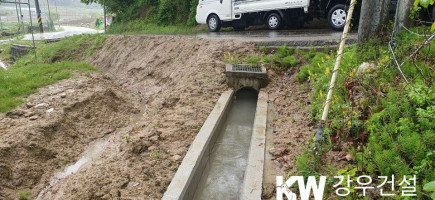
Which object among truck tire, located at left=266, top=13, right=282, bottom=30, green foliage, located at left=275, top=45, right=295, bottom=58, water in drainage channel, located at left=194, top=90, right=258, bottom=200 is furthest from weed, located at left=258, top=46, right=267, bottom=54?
truck tire, located at left=266, top=13, right=282, bottom=30

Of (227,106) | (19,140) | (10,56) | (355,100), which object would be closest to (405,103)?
(355,100)

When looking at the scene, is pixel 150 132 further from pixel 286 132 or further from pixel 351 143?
pixel 351 143

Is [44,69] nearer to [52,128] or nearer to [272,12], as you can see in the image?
[52,128]

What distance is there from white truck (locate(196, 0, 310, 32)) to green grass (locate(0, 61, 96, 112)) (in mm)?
5680

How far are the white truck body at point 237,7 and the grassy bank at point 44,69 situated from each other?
18.2 feet

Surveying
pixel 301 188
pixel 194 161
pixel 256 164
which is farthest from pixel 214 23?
pixel 301 188

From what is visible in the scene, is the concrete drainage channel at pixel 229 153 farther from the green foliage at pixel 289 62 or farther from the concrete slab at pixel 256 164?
the green foliage at pixel 289 62

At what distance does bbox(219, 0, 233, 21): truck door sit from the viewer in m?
12.7

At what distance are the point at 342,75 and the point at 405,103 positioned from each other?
1498 mm

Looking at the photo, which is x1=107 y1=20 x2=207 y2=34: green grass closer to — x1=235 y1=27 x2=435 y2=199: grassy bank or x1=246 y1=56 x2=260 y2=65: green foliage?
x1=246 y1=56 x2=260 y2=65: green foliage

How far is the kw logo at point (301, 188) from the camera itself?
308 cm

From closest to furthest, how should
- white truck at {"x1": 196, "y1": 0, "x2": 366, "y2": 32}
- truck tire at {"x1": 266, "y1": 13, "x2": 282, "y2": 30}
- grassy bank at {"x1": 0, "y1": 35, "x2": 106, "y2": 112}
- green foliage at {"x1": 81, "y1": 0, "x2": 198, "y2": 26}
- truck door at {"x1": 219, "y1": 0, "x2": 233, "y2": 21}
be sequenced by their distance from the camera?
grassy bank at {"x1": 0, "y1": 35, "x2": 106, "y2": 112} < white truck at {"x1": 196, "y1": 0, "x2": 366, "y2": 32} < truck tire at {"x1": 266, "y1": 13, "x2": 282, "y2": 30} < truck door at {"x1": 219, "y1": 0, "x2": 233, "y2": 21} < green foliage at {"x1": 81, "y1": 0, "x2": 198, "y2": 26}

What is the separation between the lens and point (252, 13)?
40.9ft

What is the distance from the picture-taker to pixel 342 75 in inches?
198
